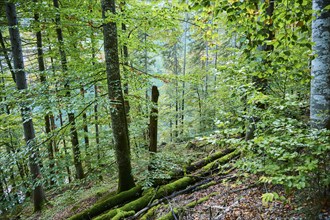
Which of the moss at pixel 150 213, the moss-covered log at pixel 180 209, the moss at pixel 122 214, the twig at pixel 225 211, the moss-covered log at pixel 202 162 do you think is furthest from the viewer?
the moss-covered log at pixel 202 162

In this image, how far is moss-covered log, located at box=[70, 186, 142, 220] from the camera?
549 centimetres

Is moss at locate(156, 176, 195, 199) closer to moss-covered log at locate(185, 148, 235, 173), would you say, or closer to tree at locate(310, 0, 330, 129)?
moss-covered log at locate(185, 148, 235, 173)

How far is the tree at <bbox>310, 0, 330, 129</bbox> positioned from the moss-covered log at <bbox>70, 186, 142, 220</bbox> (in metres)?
4.79

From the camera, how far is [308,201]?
8.34ft

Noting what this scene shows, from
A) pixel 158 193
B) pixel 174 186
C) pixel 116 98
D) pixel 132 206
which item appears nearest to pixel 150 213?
pixel 132 206

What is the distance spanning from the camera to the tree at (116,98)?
5.01 meters

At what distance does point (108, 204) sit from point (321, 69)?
19.0 feet

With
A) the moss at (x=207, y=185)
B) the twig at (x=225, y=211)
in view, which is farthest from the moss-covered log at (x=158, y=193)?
the twig at (x=225, y=211)

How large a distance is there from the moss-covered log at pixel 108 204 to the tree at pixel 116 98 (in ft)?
0.75

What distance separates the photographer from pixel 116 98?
16.9 feet

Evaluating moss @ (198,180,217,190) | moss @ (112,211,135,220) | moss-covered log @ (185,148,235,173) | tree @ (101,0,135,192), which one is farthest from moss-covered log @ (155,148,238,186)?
moss @ (112,211,135,220)

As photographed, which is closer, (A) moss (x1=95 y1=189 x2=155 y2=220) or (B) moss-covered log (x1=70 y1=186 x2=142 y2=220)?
(A) moss (x1=95 y1=189 x2=155 y2=220)

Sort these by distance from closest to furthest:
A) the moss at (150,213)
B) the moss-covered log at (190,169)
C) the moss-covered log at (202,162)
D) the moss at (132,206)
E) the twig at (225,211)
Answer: the twig at (225,211) → the moss at (150,213) → the moss at (132,206) → the moss-covered log at (190,169) → the moss-covered log at (202,162)

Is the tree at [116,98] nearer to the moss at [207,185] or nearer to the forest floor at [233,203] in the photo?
the forest floor at [233,203]
